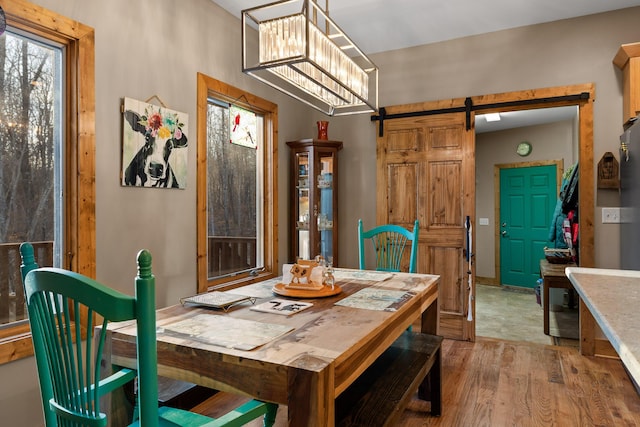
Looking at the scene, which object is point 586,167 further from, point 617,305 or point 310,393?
point 310,393

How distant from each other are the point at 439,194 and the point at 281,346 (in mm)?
2957

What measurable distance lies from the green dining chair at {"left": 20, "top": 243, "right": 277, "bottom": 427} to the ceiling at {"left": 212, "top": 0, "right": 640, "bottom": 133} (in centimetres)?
286

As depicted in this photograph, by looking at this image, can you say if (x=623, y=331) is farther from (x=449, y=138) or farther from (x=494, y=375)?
(x=449, y=138)

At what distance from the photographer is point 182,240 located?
2.88 m

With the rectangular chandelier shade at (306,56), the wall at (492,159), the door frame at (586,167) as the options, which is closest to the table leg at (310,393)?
the rectangular chandelier shade at (306,56)

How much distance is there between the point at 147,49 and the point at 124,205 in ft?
3.36

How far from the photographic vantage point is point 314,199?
157 inches

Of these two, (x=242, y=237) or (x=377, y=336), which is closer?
(x=377, y=336)

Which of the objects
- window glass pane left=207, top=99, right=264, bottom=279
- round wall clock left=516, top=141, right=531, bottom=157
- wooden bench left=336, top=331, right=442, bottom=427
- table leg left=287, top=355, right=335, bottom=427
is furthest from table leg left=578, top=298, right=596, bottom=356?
round wall clock left=516, top=141, right=531, bottom=157

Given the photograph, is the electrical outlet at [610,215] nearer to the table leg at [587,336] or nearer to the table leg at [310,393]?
the table leg at [587,336]

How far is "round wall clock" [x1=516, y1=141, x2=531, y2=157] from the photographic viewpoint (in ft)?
21.4

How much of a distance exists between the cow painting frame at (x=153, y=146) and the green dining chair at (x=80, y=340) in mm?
1487

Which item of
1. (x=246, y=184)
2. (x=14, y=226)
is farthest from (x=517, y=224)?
(x=14, y=226)

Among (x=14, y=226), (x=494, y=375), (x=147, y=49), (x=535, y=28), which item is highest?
(x=535, y=28)
